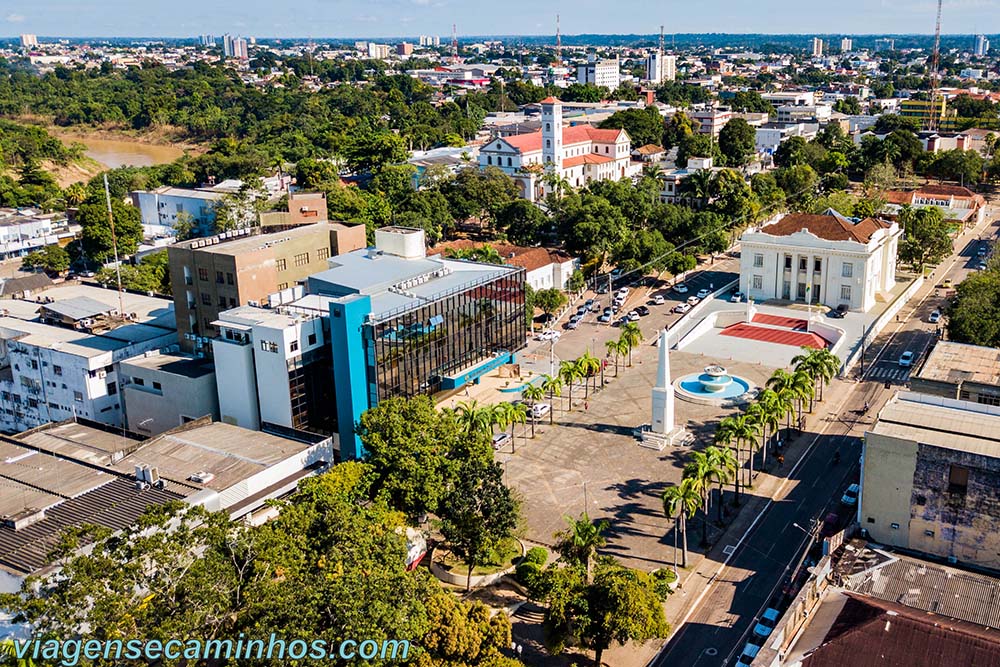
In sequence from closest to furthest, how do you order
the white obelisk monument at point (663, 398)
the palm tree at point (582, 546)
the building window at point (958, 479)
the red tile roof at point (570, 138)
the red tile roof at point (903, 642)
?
the red tile roof at point (903, 642) < the palm tree at point (582, 546) < the building window at point (958, 479) < the white obelisk monument at point (663, 398) < the red tile roof at point (570, 138)

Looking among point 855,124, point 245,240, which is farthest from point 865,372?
point 855,124

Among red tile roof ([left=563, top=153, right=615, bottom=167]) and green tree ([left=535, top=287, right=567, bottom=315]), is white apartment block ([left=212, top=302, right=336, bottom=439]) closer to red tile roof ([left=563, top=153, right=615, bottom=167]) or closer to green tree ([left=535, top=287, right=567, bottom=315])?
green tree ([left=535, top=287, right=567, bottom=315])

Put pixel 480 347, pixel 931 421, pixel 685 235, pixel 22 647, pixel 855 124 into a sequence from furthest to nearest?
pixel 855 124 < pixel 685 235 < pixel 480 347 < pixel 931 421 < pixel 22 647

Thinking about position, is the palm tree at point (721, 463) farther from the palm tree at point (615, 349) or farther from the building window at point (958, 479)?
the palm tree at point (615, 349)

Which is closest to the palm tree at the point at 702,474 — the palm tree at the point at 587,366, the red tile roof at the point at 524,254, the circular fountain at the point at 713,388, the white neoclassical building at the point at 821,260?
the palm tree at the point at 587,366

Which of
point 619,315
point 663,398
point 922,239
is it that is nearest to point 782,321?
point 619,315

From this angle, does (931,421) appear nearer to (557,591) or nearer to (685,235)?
(557,591)

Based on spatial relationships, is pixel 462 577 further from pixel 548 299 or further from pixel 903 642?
pixel 548 299
